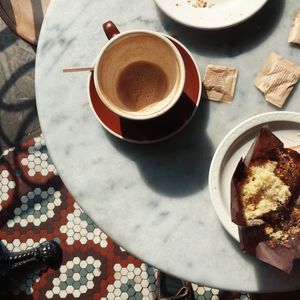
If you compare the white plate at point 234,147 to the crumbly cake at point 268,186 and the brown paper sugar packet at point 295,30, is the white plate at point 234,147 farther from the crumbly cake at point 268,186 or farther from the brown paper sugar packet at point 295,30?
the brown paper sugar packet at point 295,30

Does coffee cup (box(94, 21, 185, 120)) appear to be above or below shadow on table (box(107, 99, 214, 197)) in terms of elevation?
above

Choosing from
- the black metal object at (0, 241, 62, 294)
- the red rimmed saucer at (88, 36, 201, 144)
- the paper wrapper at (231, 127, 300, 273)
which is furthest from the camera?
the black metal object at (0, 241, 62, 294)

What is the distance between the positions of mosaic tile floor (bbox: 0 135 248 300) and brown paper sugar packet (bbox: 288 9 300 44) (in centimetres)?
99

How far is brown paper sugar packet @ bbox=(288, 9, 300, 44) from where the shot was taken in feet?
3.61

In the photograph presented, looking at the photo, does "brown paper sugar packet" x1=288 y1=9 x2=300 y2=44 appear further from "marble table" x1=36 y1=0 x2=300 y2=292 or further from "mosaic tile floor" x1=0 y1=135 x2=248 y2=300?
"mosaic tile floor" x1=0 y1=135 x2=248 y2=300

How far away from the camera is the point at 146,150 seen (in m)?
1.11

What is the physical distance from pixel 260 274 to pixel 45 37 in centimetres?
75

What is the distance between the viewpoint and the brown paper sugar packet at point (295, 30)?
43.3 inches

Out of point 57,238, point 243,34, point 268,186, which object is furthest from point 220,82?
point 57,238

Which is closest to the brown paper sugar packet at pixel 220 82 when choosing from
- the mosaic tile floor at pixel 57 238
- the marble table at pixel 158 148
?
the marble table at pixel 158 148

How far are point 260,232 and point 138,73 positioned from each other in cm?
43

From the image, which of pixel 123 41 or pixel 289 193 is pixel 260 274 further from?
pixel 123 41

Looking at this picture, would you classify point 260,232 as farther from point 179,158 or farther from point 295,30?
point 295,30

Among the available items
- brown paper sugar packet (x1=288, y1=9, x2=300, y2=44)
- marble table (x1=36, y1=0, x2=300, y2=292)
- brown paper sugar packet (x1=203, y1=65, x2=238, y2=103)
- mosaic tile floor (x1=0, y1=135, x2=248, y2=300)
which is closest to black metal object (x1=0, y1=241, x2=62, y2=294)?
mosaic tile floor (x1=0, y1=135, x2=248, y2=300)
